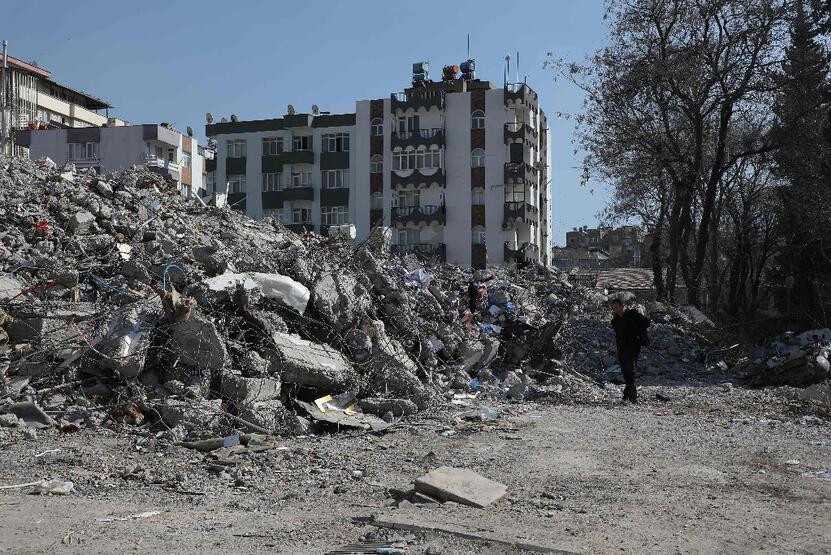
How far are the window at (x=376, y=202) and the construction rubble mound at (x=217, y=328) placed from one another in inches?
1400

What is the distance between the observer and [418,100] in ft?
163

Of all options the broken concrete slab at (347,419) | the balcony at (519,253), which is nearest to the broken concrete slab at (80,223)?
the broken concrete slab at (347,419)

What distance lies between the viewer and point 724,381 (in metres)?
14.8

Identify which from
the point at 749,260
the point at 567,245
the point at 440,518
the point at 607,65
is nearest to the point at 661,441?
the point at 440,518

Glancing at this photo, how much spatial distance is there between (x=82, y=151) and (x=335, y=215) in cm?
1651

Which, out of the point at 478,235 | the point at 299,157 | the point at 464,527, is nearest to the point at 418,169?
the point at 478,235

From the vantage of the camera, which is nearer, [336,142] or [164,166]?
[164,166]

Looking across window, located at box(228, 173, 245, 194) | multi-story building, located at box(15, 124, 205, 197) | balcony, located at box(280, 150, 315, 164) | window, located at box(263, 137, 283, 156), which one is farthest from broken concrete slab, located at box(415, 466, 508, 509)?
window, located at box(228, 173, 245, 194)

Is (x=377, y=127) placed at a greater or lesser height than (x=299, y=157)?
greater

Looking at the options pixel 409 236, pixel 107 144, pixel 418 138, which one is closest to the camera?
pixel 418 138

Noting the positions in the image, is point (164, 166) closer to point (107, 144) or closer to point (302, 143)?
point (107, 144)

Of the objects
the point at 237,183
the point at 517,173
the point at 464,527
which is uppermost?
the point at 237,183

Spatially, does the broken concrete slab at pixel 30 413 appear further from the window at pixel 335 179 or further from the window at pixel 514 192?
the window at pixel 335 179

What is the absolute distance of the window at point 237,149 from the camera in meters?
53.5
